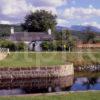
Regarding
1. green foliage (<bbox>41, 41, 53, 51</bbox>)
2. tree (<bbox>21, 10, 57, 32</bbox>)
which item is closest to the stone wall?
green foliage (<bbox>41, 41, 53, 51</bbox>)

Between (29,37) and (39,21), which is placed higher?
(39,21)

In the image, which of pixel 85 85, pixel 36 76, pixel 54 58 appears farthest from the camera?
pixel 54 58

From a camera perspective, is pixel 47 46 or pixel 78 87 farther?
pixel 47 46

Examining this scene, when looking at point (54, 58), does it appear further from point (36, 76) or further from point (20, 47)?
point (20, 47)

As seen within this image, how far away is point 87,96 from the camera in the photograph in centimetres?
2217

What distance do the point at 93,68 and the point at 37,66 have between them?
1444cm

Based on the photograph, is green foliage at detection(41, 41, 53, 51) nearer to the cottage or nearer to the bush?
the cottage

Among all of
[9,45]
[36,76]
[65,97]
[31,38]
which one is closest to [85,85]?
[36,76]

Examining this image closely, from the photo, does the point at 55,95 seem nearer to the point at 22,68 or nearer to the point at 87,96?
the point at 87,96

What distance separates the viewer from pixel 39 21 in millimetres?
119375

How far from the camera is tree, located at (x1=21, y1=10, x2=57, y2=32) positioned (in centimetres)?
11565

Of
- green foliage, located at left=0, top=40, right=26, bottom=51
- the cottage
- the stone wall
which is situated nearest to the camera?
the stone wall

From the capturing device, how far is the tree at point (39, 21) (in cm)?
11565

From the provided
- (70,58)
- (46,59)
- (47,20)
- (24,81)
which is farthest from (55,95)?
(47,20)
